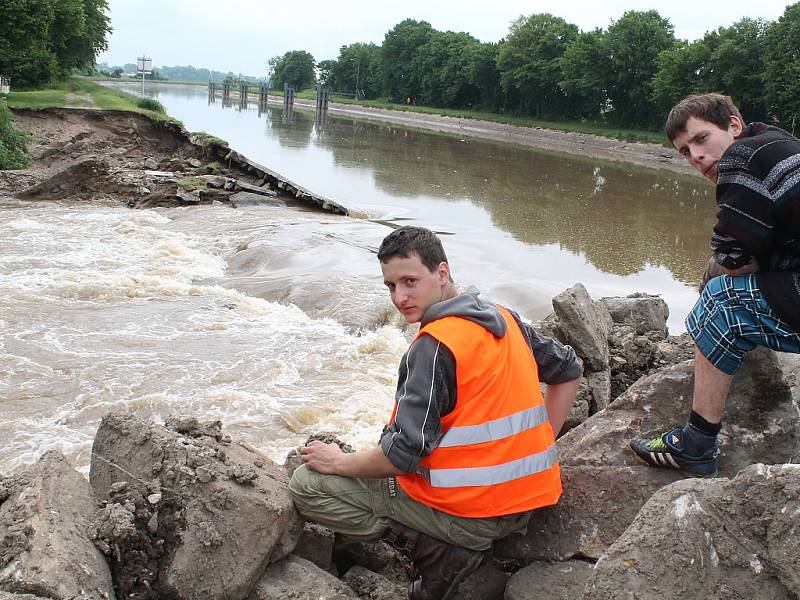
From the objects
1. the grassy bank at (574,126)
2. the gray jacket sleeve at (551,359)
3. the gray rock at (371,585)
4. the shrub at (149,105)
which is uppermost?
the grassy bank at (574,126)

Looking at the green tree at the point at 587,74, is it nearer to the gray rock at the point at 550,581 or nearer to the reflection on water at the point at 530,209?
the reflection on water at the point at 530,209

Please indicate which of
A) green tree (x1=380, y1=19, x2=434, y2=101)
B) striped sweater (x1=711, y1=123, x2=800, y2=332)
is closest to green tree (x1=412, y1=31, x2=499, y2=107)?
green tree (x1=380, y1=19, x2=434, y2=101)

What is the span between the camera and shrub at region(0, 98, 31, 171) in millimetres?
22186

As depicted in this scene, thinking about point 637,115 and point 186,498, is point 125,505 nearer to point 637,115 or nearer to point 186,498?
point 186,498

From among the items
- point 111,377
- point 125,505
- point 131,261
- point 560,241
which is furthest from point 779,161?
point 560,241

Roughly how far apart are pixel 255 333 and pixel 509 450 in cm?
709

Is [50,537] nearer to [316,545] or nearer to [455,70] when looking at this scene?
[316,545]

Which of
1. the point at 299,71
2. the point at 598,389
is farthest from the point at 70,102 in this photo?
the point at 299,71

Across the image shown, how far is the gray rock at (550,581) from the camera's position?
326cm

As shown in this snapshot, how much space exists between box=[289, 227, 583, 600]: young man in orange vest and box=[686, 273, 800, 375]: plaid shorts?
2.72 feet

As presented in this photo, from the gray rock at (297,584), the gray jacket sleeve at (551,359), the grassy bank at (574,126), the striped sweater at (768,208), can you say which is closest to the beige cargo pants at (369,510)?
the gray rock at (297,584)

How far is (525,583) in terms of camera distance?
11.0ft

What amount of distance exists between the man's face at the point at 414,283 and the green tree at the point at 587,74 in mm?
64728

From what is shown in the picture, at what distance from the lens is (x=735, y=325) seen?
3.43 m
